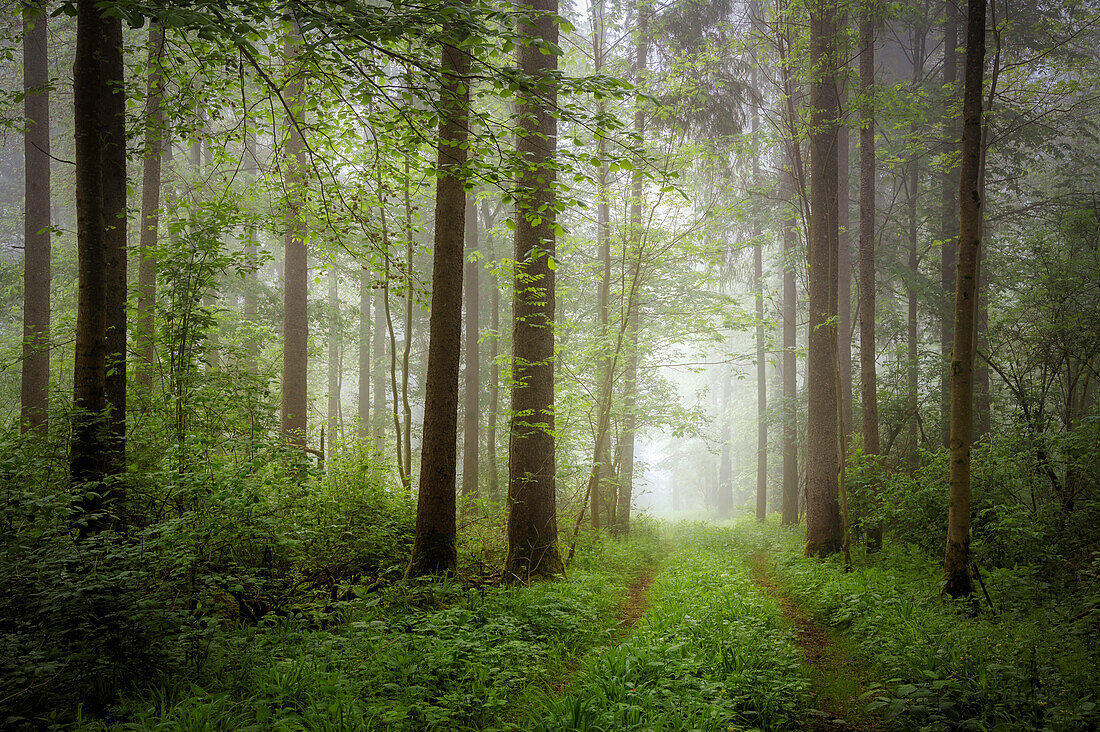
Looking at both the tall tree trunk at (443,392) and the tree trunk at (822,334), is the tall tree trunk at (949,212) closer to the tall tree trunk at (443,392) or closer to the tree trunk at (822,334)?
the tree trunk at (822,334)

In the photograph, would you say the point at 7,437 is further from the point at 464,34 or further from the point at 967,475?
the point at 967,475

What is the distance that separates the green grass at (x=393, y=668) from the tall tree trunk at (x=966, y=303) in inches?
177

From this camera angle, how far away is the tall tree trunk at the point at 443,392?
625cm

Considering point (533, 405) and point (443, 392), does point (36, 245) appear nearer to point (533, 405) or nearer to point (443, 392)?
point (443, 392)

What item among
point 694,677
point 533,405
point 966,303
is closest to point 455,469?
point 533,405

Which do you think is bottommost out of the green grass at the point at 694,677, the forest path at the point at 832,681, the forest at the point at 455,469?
the forest path at the point at 832,681

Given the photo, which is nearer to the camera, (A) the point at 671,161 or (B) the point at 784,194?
(A) the point at 671,161

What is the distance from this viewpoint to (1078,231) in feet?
34.3

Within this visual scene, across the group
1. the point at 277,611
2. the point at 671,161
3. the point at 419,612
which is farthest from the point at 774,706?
the point at 671,161

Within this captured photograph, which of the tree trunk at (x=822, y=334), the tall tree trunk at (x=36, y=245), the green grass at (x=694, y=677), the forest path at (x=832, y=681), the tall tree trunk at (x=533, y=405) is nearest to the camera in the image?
the green grass at (x=694, y=677)

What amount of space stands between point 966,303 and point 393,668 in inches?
291

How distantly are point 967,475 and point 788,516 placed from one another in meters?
12.3

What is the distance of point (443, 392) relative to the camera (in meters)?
6.45

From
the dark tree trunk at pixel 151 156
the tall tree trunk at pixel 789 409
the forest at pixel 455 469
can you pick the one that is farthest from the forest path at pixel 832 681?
the tall tree trunk at pixel 789 409
